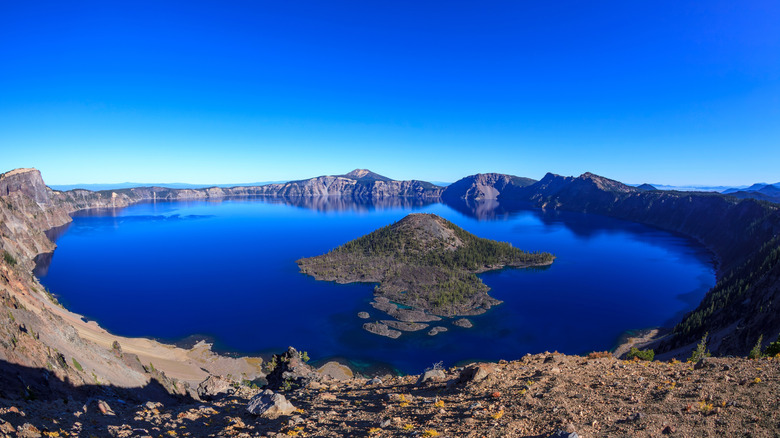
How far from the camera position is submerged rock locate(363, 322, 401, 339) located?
83062 millimetres

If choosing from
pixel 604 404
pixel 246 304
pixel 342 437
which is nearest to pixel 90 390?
pixel 342 437

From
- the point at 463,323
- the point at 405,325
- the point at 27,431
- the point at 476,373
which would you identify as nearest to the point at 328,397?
the point at 476,373

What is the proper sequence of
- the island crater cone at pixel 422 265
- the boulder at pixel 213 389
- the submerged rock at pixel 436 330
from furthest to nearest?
the island crater cone at pixel 422 265, the submerged rock at pixel 436 330, the boulder at pixel 213 389

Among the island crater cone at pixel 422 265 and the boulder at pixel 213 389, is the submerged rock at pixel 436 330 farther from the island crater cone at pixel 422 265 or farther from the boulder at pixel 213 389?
the boulder at pixel 213 389

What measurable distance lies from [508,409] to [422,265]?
11959cm

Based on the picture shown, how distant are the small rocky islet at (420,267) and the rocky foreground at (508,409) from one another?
6349 centimetres

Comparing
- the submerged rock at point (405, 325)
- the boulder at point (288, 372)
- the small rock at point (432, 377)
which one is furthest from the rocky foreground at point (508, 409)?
the submerged rock at point (405, 325)

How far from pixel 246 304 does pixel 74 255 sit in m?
135

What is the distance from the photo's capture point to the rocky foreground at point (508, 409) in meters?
14.5

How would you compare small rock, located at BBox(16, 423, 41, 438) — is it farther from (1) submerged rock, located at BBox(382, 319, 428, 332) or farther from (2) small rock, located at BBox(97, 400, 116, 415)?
(1) submerged rock, located at BBox(382, 319, 428, 332)

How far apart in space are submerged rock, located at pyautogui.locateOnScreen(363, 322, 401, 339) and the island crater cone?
7227 mm

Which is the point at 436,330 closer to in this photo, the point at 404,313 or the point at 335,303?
the point at 404,313

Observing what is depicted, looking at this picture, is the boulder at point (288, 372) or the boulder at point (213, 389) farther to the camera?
the boulder at point (288, 372)

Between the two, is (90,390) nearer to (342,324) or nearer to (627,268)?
(342,324)
